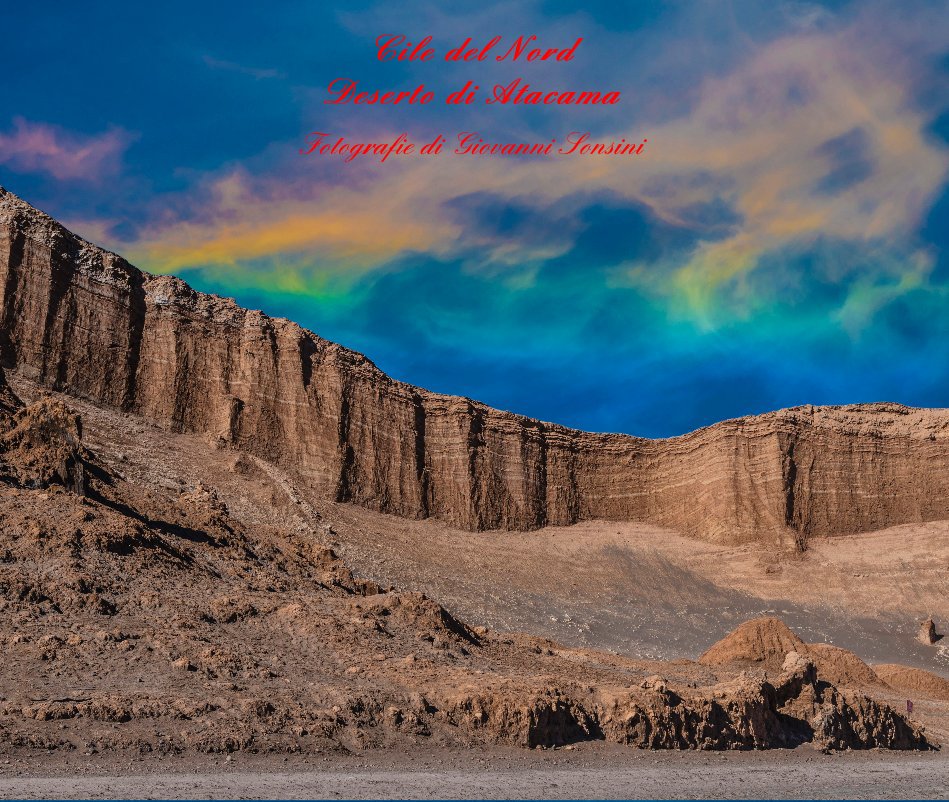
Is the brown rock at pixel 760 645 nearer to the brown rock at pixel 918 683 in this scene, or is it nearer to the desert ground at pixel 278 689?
the desert ground at pixel 278 689

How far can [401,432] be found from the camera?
6656 centimetres

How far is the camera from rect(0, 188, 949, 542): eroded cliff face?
5488 cm

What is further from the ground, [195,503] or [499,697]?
[195,503]

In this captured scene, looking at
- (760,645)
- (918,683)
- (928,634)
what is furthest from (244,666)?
(928,634)

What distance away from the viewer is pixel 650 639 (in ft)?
151

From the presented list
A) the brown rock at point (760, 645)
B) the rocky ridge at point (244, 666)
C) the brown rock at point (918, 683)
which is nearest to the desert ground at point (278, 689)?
the rocky ridge at point (244, 666)

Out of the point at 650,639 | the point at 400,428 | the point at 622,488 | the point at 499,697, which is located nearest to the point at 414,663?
the point at 499,697

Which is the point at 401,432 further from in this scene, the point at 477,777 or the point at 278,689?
the point at 477,777

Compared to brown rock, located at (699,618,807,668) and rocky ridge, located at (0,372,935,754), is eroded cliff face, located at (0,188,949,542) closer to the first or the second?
brown rock, located at (699,618,807,668)

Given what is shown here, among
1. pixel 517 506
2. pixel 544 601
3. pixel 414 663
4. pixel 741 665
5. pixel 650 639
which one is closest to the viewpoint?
pixel 414 663

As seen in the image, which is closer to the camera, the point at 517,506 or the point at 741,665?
the point at 741,665

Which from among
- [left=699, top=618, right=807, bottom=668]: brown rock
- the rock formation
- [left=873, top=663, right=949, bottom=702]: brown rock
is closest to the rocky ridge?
[left=699, top=618, right=807, bottom=668]: brown rock

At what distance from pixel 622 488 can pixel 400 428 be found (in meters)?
19.8

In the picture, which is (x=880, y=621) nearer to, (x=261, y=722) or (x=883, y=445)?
(x=883, y=445)
